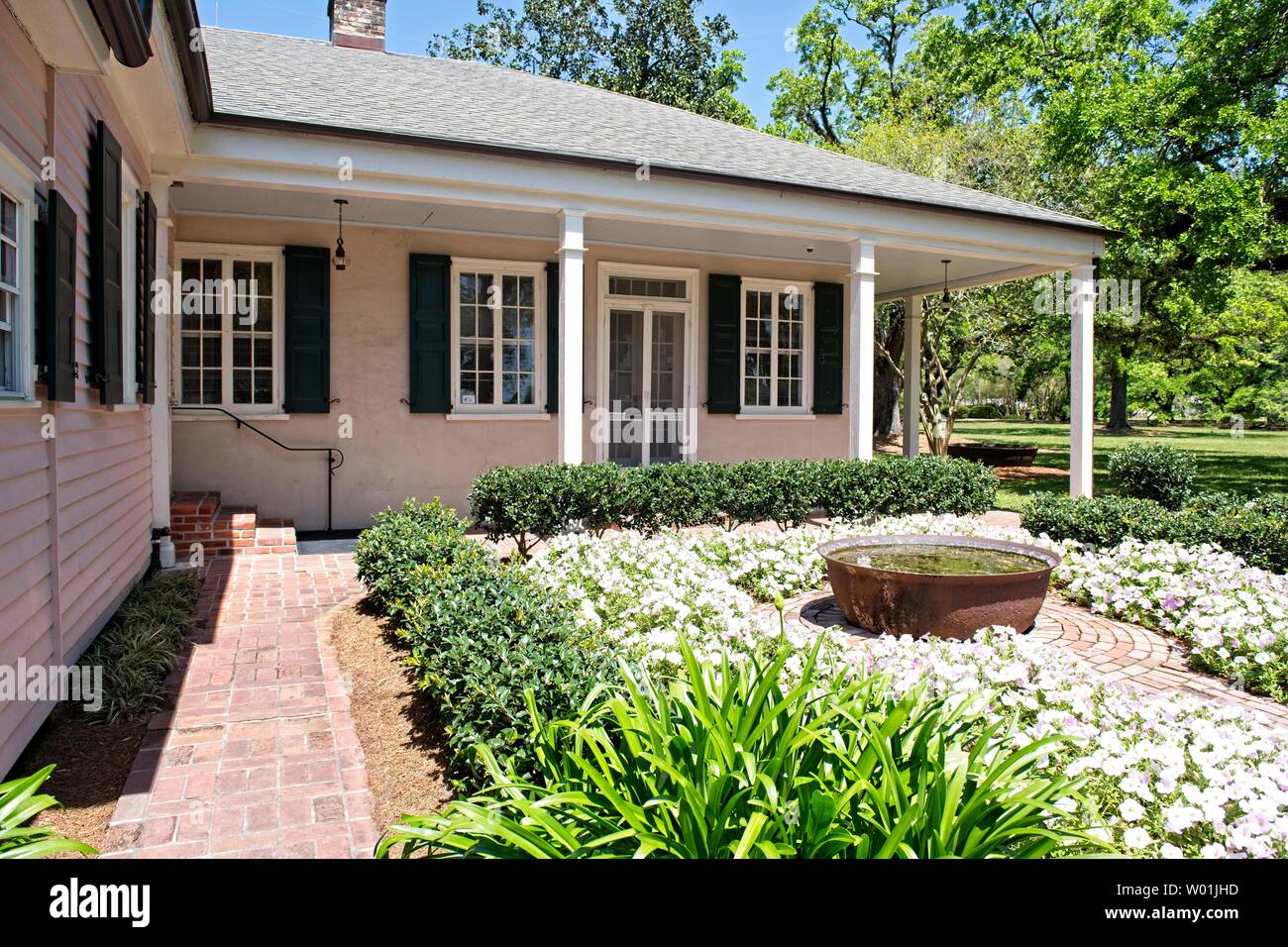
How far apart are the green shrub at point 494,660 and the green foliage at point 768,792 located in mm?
316

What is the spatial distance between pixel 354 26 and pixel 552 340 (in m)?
5.37

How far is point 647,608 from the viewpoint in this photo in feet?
16.4

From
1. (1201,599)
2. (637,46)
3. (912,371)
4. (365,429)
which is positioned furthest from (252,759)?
(637,46)

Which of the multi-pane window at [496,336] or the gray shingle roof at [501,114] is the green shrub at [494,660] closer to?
the gray shingle roof at [501,114]

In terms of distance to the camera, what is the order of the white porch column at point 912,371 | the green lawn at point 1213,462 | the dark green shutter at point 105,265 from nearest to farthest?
the dark green shutter at point 105,265 → the white porch column at point 912,371 → the green lawn at point 1213,462

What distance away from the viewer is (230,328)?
352 inches

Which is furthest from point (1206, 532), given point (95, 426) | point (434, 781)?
point (95, 426)

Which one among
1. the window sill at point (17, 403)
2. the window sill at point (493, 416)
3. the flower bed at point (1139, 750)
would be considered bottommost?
the flower bed at point (1139, 750)

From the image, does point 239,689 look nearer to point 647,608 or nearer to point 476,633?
point 476,633

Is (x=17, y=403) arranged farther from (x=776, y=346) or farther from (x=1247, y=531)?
(x=776, y=346)

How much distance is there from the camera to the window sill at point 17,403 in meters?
3.26

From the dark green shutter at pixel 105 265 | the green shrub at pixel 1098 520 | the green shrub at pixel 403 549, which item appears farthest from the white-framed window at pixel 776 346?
the dark green shutter at pixel 105 265
